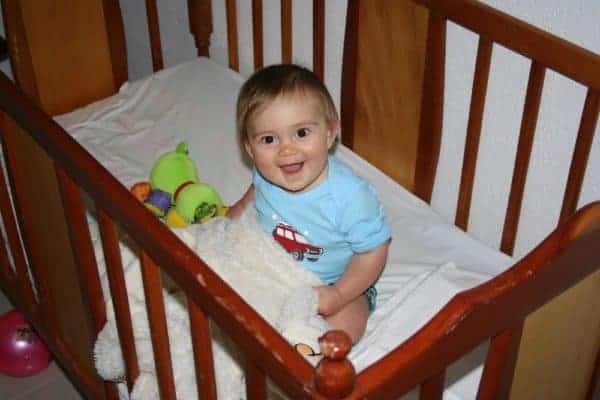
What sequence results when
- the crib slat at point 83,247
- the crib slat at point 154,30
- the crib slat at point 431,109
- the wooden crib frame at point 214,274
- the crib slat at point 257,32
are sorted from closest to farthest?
the wooden crib frame at point 214,274 → the crib slat at point 83,247 → the crib slat at point 431,109 → the crib slat at point 257,32 → the crib slat at point 154,30

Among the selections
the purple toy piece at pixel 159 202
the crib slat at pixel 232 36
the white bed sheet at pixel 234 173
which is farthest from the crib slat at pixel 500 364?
the crib slat at pixel 232 36

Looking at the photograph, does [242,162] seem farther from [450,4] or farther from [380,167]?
[450,4]

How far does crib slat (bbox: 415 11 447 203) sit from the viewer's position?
1.54 m

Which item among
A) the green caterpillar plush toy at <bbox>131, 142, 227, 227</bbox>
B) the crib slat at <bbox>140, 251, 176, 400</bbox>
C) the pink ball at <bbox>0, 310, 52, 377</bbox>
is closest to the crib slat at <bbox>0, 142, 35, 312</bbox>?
the pink ball at <bbox>0, 310, 52, 377</bbox>

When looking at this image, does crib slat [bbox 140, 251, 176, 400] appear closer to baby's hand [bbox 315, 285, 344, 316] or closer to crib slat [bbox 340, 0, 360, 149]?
baby's hand [bbox 315, 285, 344, 316]

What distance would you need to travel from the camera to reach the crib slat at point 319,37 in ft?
Result: 5.76

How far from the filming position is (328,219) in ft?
4.53

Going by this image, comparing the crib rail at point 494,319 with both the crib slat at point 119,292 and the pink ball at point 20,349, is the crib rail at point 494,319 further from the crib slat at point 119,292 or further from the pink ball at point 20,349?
the pink ball at point 20,349

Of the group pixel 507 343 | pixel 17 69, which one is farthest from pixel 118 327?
pixel 17 69

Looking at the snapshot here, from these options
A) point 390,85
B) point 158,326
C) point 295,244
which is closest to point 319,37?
point 390,85

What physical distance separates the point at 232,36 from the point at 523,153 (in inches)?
30.9

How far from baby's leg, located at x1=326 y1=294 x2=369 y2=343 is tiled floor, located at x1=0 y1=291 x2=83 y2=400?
720 mm

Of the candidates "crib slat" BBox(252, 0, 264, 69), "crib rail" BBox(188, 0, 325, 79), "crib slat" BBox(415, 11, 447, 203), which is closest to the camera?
"crib slat" BBox(415, 11, 447, 203)

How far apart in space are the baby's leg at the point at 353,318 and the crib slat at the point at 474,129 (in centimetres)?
33
